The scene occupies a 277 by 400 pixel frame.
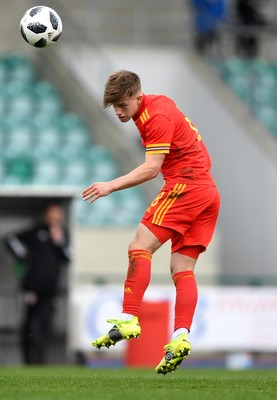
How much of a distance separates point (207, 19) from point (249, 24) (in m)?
1.01

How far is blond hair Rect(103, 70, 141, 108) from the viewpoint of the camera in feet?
26.5

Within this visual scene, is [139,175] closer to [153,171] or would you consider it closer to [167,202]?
[153,171]

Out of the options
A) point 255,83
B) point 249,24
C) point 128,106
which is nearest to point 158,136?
point 128,106

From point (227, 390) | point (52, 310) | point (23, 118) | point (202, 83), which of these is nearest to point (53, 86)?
point (23, 118)

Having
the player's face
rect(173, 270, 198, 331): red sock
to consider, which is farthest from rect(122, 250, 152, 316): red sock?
the player's face

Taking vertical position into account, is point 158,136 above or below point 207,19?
below

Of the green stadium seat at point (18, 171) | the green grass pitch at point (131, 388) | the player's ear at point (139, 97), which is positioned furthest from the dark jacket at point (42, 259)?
the player's ear at point (139, 97)

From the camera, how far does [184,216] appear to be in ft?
26.9

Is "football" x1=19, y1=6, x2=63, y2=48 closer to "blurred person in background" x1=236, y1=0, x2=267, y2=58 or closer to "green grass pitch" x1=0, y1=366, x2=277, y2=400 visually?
"green grass pitch" x1=0, y1=366, x2=277, y2=400

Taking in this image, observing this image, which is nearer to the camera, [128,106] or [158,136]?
[158,136]

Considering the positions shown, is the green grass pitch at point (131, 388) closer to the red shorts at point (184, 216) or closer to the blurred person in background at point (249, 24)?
the red shorts at point (184, 216)

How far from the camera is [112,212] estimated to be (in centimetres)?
1742

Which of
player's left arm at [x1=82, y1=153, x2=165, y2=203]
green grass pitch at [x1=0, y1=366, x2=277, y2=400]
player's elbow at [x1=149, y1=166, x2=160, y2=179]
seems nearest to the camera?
green grass pitch at [x1=0, y1=366, x2=277, y2=400]

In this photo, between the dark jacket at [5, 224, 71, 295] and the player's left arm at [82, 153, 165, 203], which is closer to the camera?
the player's left arm at [82, 153, 165, 203]
